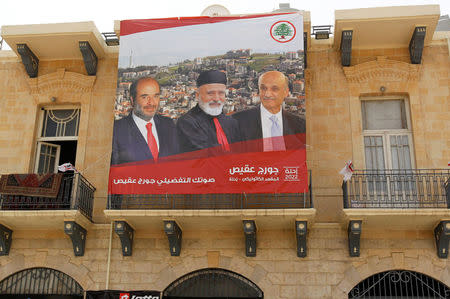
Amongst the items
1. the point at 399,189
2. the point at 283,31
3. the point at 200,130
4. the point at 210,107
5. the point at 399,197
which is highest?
the point at 283,31

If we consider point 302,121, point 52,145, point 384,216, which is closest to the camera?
point 384,216

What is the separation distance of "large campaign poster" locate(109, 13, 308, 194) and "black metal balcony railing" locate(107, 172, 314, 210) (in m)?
0.46

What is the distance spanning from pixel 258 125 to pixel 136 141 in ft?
9.03

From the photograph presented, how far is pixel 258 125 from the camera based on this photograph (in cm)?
1275

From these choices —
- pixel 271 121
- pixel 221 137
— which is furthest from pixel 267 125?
pixel 221 137

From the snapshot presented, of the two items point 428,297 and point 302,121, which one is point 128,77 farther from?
point 428,297

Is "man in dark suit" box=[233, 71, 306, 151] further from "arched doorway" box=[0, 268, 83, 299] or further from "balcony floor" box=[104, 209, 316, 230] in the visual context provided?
"arched doorway" box=[0, 268, 83, 299]

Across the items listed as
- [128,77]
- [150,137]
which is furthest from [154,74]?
[150,137]

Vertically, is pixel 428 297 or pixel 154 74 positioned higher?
pixel 154 74

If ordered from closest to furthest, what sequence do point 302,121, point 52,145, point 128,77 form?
point 302,121, point 128,77, point 52,145

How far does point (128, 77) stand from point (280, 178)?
4.30 m

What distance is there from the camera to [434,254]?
1220 centimetres

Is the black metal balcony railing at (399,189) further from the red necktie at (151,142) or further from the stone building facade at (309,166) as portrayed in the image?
the red necktie at (151,142)

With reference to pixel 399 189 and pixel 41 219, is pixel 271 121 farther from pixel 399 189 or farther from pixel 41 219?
pixel 41 219
